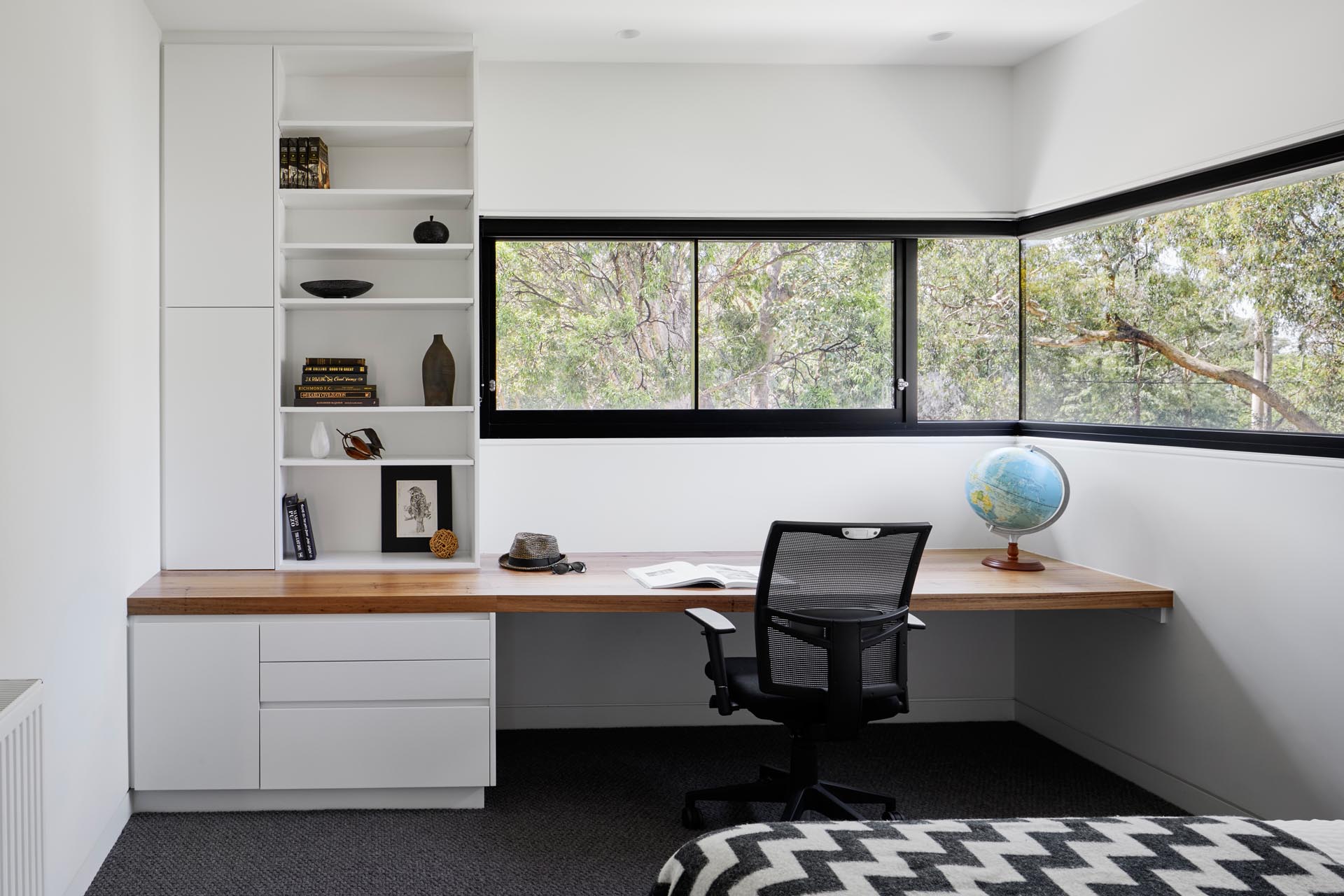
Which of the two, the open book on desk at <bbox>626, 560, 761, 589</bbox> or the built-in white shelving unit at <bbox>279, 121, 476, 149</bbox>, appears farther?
the built-in white shelving unit at <bbox>279, 121, 476, 149</bbox>

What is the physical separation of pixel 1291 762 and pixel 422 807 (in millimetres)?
2560

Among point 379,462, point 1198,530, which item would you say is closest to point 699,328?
point 379,462

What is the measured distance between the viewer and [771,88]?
3650 millimetres

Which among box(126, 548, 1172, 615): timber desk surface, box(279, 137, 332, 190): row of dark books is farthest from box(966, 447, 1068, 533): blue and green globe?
box(279, 137, 332, 190): row of dark books

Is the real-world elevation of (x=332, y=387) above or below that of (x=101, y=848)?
above

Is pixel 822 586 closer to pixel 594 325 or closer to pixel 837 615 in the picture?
pixel 837 615

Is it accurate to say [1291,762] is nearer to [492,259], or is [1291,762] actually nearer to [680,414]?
[680,414]

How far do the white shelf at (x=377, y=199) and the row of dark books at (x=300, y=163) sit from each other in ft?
0.14

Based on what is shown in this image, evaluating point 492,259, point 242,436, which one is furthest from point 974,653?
point 242,436

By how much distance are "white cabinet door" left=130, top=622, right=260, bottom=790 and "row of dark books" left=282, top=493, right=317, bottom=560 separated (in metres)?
0.51

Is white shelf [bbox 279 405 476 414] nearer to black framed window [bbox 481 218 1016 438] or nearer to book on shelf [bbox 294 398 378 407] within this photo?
book on shelf [bbox 294 398 378 407]

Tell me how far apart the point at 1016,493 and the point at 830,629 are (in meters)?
1.12

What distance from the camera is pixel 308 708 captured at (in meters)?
2.91

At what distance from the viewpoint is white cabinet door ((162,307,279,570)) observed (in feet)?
10.5
